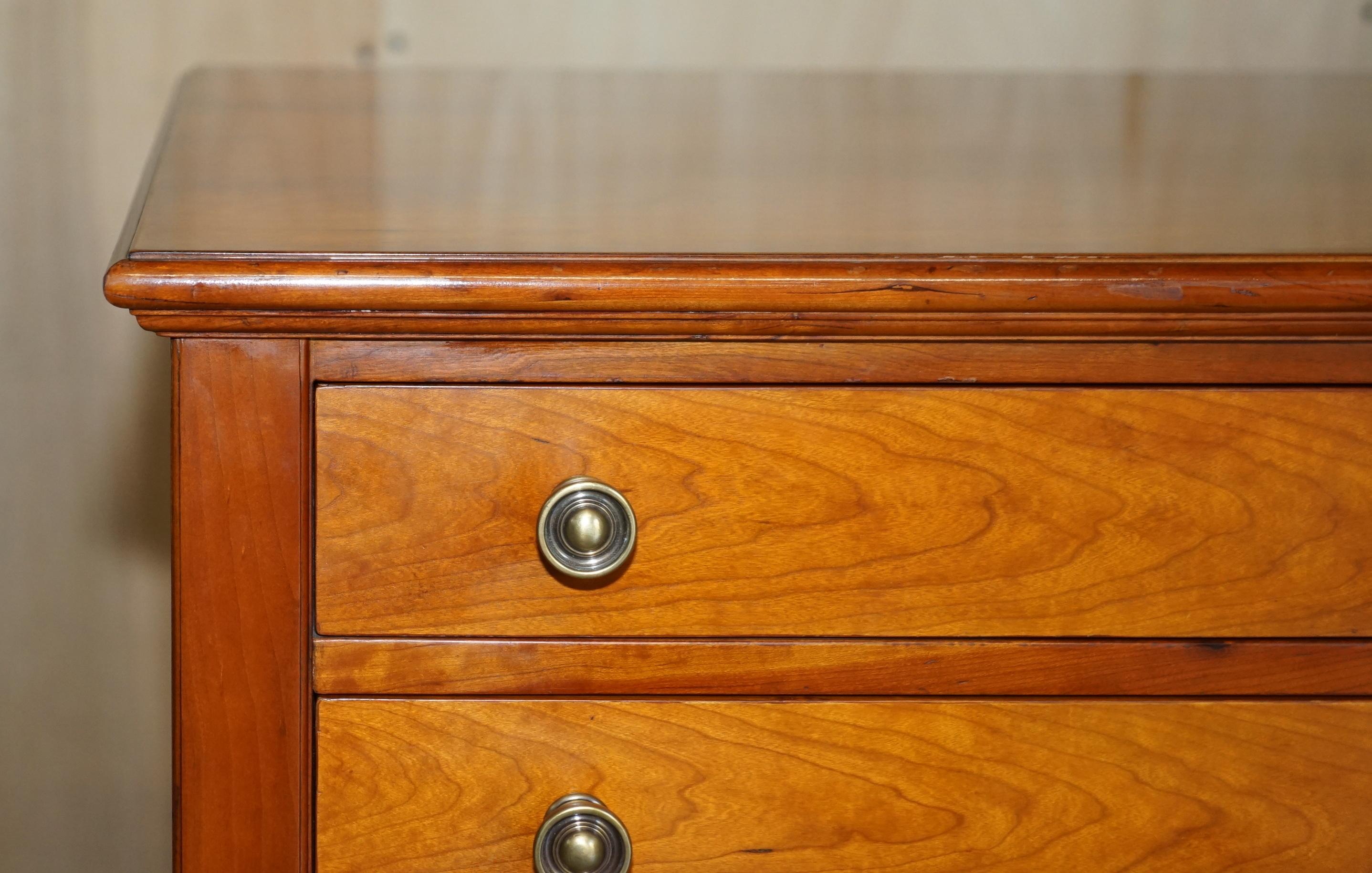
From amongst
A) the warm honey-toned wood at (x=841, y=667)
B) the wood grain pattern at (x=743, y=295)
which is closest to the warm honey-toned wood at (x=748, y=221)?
the wood grain pattern at (x=743, y=295)

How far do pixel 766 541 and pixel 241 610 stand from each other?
0.63 feet

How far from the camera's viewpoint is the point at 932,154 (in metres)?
0.70

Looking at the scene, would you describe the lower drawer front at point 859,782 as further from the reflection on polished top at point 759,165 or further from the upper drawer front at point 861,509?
the reflection on polished top at point 759,165

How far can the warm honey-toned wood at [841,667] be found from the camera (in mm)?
462

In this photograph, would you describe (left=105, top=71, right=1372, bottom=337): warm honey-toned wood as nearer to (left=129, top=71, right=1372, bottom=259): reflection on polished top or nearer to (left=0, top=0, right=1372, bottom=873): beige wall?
(left=129, top=71, right=1372, bottom=259): reflection on polished top

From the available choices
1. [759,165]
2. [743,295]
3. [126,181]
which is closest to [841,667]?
[743,295]

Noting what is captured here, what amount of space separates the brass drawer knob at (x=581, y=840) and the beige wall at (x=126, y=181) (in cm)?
64

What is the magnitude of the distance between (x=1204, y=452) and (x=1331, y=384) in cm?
5

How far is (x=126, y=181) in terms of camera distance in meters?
0.95

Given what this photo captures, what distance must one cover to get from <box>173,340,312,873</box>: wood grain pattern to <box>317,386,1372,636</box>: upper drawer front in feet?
0.05

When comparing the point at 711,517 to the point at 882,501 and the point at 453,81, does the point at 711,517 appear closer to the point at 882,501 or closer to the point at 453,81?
the point at 882,501

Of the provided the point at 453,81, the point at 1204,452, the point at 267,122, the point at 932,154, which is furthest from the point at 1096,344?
the point at 453,81

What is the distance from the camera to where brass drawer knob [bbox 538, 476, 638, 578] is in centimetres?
45

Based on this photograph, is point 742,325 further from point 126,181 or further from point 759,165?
point 126,181
